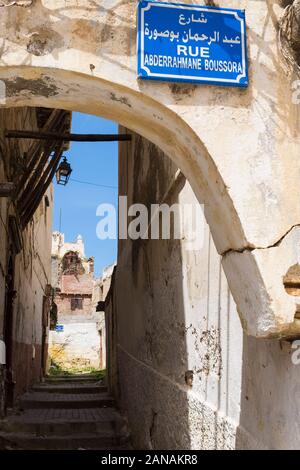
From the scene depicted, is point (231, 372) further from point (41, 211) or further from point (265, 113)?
point (41, 211)

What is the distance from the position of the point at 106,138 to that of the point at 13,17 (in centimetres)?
374

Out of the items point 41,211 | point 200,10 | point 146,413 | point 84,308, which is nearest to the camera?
point 200,10

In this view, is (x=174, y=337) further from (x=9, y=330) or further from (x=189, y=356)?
(x=9, y=330)

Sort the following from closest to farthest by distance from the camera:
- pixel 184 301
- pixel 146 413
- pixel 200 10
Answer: pixel 200 10 < pixel 184 301 < pixel 146 413

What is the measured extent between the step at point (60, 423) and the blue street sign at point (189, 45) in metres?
5.85

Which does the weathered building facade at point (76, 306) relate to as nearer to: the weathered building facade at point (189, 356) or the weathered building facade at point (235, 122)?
the weathered building facade at point (189, 356)

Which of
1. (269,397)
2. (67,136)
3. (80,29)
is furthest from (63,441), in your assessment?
(80,29)

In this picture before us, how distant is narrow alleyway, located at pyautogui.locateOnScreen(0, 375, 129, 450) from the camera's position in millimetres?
6699

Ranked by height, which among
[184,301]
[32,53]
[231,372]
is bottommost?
[231,372]

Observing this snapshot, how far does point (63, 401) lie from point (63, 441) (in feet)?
7.51

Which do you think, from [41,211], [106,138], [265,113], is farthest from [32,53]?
[41,211]

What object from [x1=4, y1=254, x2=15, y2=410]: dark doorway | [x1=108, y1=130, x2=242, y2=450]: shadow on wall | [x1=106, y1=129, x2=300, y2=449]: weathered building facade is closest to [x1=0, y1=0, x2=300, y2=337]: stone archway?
[x1=106, y1=129, x2=300, y2=449]: weathered building facade

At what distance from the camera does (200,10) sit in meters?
2.53

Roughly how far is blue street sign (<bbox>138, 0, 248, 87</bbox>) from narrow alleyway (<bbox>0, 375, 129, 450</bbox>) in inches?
213
